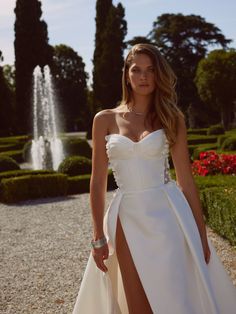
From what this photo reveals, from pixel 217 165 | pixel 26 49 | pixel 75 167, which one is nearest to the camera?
pixel 217 165

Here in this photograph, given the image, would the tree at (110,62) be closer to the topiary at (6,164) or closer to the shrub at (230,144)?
the shrub at (230,144)

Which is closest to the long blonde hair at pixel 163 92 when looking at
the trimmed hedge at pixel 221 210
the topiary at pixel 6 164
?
the trimmed hedge at pixel 221 210

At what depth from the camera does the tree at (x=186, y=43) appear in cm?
3975

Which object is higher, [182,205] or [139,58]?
[139,58]

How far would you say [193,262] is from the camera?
101 inches

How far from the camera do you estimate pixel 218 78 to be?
34250 mm

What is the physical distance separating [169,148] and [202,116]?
39120 millimetres

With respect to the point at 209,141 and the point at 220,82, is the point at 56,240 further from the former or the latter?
the point at 220,82

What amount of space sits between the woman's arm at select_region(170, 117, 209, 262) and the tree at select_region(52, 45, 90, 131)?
4626 cm

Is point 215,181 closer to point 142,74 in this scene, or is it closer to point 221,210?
point 221,210

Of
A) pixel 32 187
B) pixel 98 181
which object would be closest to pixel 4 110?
pixel 32 187

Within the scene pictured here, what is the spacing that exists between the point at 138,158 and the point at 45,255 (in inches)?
153

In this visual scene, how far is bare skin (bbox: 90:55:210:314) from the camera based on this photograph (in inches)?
100

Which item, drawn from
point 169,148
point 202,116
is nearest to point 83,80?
point 202,116
